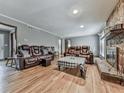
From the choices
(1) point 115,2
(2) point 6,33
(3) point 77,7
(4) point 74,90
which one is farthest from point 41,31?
(4) point 74,90

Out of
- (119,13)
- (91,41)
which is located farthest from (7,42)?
(91,41)

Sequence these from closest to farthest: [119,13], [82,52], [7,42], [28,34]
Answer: [119,13] < [28,34] < [82,52] < [7,42]

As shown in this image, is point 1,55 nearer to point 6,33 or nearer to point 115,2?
point 6,33

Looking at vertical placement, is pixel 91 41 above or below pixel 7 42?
above

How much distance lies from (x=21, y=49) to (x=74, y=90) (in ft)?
11.9

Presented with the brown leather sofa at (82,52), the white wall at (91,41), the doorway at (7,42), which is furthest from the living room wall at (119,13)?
the white wall at (91,41)

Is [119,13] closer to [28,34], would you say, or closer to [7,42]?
[28,34]

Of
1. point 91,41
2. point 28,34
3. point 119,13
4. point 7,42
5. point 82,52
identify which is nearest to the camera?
point 119,13

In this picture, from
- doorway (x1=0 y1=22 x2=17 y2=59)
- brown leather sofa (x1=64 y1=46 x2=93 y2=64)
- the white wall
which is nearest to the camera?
brown leather sofa (x1=64 y1=46 x2=93 y2=64)

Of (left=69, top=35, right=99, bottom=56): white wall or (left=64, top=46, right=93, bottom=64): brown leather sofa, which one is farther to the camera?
(left=69, top=35, right=99, bottom=56): white wall

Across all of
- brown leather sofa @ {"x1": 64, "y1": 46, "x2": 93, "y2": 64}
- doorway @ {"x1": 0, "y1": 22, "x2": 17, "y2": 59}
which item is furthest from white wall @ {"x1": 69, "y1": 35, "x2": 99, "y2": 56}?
doorway @ {"x1": 0, "y1": 22, "x2": 17, "y2": 59}

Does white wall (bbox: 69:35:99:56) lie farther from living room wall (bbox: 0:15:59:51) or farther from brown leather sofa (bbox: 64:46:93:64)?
living room wall (bbox: 0:15:59:51)

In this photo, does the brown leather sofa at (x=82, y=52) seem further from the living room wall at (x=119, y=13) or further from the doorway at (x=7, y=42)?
the doorway at (x=7, y=42)

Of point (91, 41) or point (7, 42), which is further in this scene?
point (91, 41)
